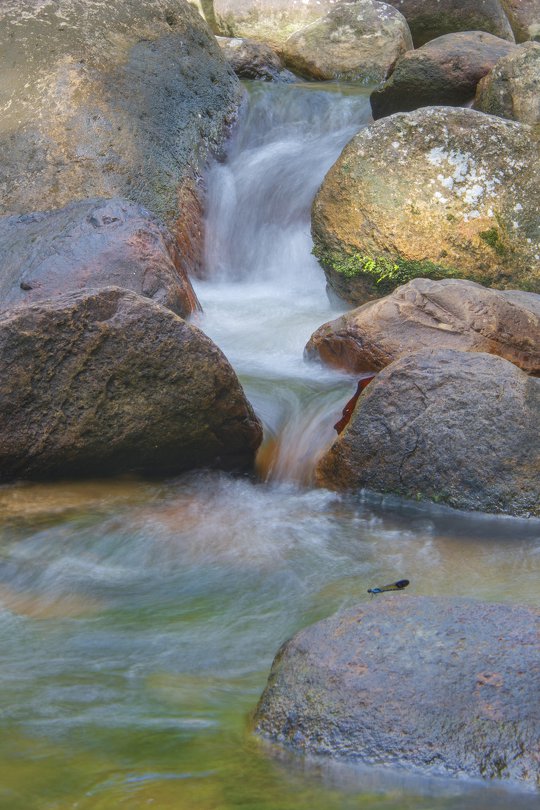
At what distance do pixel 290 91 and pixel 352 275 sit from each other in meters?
4.29

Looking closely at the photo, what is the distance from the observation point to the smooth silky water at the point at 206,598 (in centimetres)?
250

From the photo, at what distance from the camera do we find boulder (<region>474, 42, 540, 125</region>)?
8.70 m

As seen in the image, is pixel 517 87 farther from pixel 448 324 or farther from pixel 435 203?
pixel 448 324

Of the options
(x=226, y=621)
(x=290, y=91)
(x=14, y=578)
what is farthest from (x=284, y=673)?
(x=290, y=91)

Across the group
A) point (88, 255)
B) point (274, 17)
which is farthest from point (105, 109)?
point (274, 17)

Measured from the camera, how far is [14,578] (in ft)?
13.9

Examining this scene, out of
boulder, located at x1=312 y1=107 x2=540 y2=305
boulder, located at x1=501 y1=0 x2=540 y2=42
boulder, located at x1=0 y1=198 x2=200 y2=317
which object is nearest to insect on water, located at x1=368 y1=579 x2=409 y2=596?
boulder, located at x1=0 y1=198 x2=200 y2=317

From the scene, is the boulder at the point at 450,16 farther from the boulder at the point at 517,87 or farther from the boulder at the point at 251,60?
the boulder at the point at 517,87

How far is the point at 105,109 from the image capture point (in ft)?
28.4

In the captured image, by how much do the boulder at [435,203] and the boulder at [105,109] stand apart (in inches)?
69.0

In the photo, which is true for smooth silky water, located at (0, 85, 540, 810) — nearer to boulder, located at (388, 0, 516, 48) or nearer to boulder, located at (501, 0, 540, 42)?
boulder, located at (388, 0, 516, 48)

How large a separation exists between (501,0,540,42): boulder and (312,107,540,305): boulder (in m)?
11.0

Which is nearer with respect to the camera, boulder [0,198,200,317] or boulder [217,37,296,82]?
boulder [0,198,200,317]

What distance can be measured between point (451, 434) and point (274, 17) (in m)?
10.8
